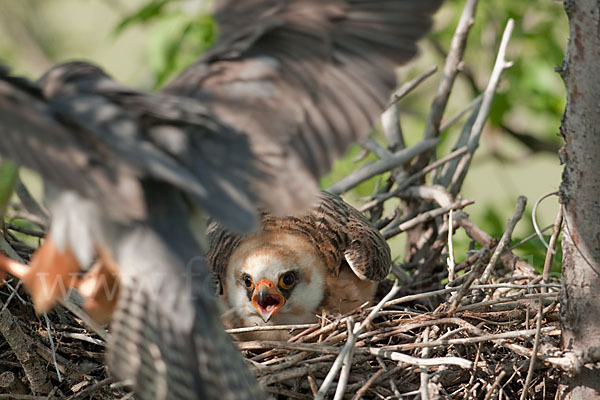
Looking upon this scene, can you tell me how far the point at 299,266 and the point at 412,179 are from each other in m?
0.93

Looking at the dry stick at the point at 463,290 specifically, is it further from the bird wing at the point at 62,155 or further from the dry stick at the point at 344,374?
the bird wing at the point at 62,155

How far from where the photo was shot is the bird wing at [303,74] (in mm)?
2850

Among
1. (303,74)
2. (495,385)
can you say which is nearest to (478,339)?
(495,385)

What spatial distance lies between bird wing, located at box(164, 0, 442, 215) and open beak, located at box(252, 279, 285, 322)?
42.9 inches

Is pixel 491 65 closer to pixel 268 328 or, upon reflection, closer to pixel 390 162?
pixel 390 162

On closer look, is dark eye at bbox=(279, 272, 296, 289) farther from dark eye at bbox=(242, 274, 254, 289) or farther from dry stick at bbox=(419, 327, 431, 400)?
dry stick at bbox=(419, 327, 431, 400)

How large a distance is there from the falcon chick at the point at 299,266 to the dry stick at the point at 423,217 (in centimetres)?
28

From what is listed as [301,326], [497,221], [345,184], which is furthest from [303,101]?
[497,221]

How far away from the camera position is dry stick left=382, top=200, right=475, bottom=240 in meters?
4.13

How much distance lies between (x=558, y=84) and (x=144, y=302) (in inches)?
165

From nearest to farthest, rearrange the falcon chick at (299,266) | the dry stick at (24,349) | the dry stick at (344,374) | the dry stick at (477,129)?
the dry stick at (344,374) < the dry stick at (24,349) < the falcon chick at (299,266) < the dry stick at (477,129)

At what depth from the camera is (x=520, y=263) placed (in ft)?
13.2

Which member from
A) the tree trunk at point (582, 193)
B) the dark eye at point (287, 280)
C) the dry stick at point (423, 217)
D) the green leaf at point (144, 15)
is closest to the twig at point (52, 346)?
the dark eye at point (287, 280)

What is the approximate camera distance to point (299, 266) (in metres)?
3.99
